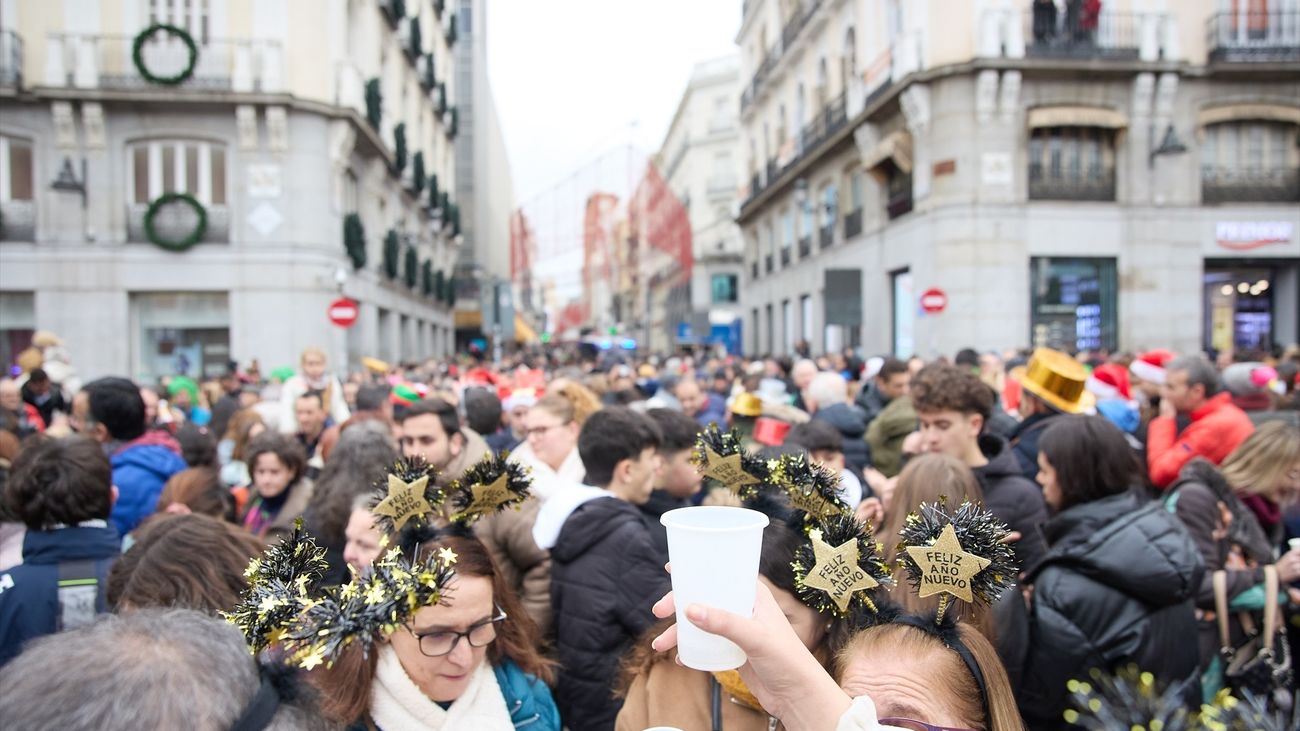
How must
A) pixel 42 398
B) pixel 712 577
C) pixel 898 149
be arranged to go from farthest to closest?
pixel 898 149 < pixel 42 398 < pixel 712 577

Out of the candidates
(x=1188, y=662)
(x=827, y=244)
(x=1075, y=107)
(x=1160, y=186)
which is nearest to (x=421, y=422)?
(x=1188, y=662)

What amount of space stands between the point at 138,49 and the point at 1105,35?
22.1m

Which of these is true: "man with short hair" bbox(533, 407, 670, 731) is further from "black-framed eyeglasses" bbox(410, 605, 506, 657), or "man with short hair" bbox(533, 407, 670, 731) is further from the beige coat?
"black-framed eyeglasses" bbox(410, 605, 506, 657)

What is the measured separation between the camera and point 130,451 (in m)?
4.67

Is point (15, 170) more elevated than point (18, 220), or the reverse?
point (15, 170)

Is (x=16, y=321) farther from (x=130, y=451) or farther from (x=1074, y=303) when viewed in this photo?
(x=1074, y=303)

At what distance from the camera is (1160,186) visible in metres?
18.4

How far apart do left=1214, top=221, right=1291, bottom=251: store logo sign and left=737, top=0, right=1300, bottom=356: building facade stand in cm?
5

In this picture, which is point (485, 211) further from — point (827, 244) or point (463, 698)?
point (463, 698)

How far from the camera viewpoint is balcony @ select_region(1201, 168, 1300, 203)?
18781mm

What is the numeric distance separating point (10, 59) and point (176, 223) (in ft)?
16.4

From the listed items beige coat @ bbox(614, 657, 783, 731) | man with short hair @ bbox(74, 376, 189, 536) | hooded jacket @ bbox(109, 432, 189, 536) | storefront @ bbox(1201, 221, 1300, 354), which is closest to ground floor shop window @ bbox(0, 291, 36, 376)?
man with short hair @ bbox(74, 376, 189, 536)

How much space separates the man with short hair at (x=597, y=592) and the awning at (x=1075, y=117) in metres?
18.3

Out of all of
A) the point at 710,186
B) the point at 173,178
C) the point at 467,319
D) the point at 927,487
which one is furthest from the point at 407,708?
the point at 710,186
